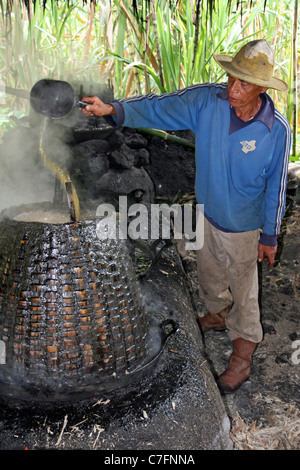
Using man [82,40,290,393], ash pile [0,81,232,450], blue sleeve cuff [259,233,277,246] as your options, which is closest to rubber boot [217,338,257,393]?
man [82,40,290,393]

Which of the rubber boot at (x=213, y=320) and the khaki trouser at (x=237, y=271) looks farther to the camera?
the rubber boot at (x=213, y=320)

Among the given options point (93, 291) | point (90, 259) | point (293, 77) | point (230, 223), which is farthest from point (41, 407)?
point (293, 77)

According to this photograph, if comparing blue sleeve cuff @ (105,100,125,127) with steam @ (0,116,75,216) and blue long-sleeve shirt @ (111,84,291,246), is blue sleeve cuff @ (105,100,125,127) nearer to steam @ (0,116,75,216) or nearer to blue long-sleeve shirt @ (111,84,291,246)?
blue long-sleeve shirt @ (111,84,291,246)

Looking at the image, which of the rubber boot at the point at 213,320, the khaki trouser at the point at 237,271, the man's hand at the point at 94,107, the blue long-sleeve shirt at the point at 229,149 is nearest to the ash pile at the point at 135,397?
the khaki trouser at the point at 237,271

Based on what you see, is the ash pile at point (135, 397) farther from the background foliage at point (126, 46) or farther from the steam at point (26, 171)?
the background foliage at point (126, 46)

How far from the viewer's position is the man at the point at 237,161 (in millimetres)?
2428

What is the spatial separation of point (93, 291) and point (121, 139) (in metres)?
3.14

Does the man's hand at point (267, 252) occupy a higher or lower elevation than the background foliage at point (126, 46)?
lower

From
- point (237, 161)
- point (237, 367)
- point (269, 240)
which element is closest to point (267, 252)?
point (269, 240)

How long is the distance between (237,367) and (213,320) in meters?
0.58

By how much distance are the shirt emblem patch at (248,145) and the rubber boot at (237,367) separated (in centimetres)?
143

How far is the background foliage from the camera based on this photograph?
4391mm

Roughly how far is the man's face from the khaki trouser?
888 millimetres

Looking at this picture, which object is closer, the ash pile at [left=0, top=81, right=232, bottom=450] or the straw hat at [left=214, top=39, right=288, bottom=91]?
the ash pile at [left=0, top=81, right=232, bottom=450]
